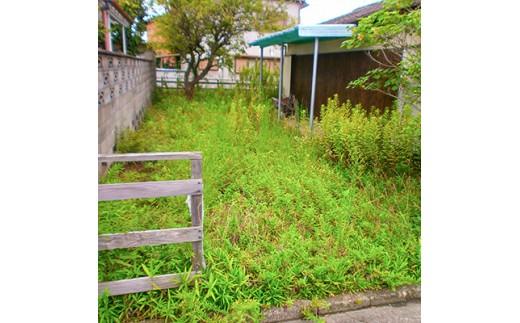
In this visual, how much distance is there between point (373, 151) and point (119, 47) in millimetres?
10052

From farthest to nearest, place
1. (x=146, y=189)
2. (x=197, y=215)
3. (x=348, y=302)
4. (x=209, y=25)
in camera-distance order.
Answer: (x=209, y=25) < (x=348, y=302) < (x=197, y=215) < (x=146, y=189)

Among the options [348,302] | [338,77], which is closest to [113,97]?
[348,302]

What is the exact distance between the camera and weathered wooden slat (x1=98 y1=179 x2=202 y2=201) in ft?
6.37

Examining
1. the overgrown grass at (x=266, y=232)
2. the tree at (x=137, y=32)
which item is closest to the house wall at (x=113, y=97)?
the overgrown grass at (x=266, y=232)

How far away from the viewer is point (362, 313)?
2316 millimetres

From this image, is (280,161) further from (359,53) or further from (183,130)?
(359,53)

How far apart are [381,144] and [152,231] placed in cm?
299

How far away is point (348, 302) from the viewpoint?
236 cm

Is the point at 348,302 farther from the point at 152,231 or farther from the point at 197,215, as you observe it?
the point at 152,231

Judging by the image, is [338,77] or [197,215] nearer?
[197,215]

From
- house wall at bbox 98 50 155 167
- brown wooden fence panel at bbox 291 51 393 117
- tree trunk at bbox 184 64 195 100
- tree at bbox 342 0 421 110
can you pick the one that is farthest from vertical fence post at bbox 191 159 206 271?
tree trunk at bbox 184 64 195 100

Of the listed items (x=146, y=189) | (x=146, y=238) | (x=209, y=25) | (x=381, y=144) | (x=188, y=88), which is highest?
(x=209, y=25)

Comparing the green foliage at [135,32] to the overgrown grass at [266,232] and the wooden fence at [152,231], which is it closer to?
the overgrown grass at [266,232]

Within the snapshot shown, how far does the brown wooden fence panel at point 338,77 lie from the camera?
255 inches
